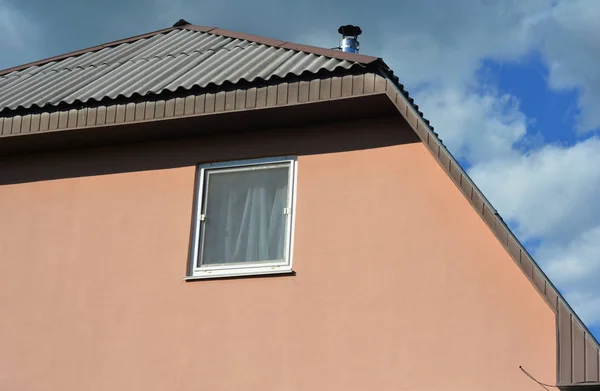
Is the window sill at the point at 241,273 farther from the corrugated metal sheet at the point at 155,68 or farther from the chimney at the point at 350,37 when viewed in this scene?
the chimney at the point at 350,37

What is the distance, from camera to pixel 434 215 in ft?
29.7

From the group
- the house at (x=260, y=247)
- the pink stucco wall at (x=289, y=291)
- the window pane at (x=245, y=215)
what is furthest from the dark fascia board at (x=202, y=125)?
the window pane at (x=245, y=215)

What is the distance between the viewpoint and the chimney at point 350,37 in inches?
502

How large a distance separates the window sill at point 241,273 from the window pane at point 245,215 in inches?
5.8

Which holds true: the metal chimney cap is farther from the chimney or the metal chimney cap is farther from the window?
the window

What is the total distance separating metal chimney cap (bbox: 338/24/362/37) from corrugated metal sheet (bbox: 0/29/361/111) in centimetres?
142

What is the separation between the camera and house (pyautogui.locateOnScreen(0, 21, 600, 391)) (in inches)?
337

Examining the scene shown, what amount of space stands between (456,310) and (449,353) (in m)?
0.39

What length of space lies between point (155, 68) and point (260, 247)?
3128 millimetres

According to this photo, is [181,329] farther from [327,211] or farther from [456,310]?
[456,310]

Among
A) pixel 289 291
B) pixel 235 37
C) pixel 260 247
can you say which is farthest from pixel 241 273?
pixel 235 37

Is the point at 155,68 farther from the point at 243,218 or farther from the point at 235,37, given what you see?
the point at 243,218

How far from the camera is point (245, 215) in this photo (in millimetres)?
9969

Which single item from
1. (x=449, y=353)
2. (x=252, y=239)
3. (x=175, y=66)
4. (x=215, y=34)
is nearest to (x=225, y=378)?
(x=252, y=239)
